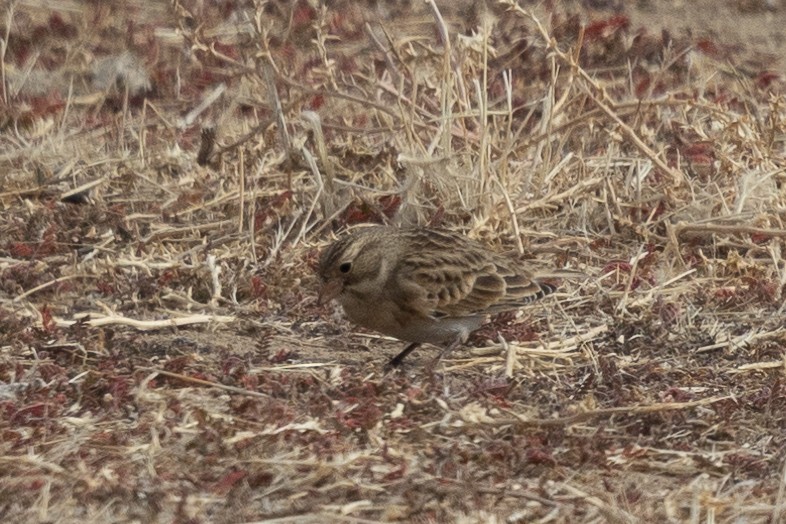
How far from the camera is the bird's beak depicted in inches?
275

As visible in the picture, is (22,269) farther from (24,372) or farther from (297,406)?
(297,406)

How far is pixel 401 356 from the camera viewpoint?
23.8ft

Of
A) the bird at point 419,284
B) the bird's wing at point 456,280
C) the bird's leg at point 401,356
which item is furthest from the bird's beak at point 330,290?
the bird's leg at point 401,356

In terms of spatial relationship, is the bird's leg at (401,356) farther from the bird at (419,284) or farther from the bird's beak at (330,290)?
the bird's beak at (330,290)

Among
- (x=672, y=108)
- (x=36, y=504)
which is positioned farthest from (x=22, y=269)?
(x=672, y=108)

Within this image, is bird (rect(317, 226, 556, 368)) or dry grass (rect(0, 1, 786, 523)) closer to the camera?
dry grass (rect(0, 1, 786, 523))

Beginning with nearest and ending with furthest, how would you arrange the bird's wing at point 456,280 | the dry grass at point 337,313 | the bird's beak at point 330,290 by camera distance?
1. the dry grass at point 337,313
2. the bird's beak at point 330,290
3. the bird's wing at point 456,280

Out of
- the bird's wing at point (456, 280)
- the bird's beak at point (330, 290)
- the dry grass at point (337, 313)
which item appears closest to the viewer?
the dry grass at point (337, 313)

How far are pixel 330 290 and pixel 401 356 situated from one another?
0.50 m

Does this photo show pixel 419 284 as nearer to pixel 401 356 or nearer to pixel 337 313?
pixel 401 356

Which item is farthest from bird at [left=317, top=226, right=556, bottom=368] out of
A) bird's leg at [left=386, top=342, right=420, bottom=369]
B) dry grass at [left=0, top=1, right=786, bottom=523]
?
dry grass at [left=0, top=1, right=786, bottom=523]

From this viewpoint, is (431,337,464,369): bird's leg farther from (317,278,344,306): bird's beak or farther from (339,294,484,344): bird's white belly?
(317,278,344,306): bird's beak

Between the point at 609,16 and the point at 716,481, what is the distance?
7817mm

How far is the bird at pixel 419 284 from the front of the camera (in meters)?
7.04
